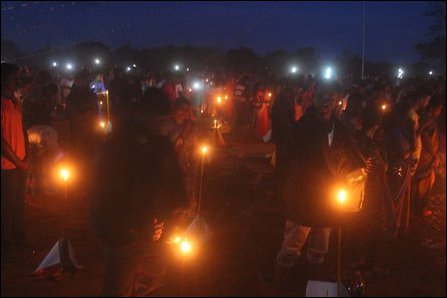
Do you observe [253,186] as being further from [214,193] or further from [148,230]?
[148,230]

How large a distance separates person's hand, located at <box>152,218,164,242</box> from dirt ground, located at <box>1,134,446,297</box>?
73.2 inches

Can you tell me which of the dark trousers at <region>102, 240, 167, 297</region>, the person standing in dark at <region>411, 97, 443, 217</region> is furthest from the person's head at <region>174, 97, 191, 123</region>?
the person standing in dark at <region>411, 97, 443, 217</region>

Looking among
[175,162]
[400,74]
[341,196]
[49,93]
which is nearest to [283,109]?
[400,74]

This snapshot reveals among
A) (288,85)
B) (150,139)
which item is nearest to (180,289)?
(150,139)

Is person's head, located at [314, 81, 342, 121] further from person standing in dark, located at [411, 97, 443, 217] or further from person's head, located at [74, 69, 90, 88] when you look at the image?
person's head, located at [74, 69, 90, 88]

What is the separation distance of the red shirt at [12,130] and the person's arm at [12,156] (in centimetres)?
13

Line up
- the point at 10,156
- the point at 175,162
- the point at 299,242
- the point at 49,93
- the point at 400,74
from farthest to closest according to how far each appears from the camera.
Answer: the point at 400,74, the point at 49,93, the point at 10,156, the point at 299,242, the point at 175,162

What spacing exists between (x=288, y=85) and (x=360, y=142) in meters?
6.95

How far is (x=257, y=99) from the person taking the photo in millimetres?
15984

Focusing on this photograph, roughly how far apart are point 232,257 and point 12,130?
298 cm

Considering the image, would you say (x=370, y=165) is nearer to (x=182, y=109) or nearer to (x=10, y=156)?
(x=182, y=109)

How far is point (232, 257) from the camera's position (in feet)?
22.1

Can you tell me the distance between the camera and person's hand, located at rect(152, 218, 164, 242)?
3.82 metres

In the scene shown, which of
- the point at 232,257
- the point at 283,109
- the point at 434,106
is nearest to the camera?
the point at 232,257
